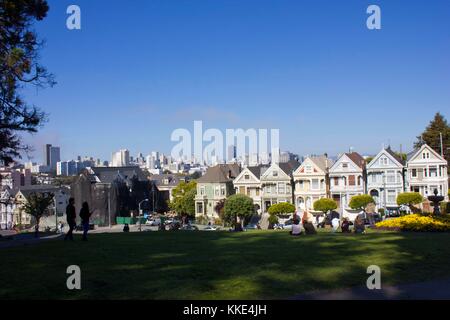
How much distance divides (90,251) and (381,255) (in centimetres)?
975

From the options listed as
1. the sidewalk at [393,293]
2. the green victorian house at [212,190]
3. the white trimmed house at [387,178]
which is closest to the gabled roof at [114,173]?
the green victorian house at [212,190]

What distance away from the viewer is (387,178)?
69.6 meters

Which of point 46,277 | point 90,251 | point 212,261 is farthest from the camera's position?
point 90,251

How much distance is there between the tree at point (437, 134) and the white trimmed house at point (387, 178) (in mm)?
16319

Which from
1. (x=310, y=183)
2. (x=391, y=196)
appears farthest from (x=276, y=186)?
(x=391, y=196)

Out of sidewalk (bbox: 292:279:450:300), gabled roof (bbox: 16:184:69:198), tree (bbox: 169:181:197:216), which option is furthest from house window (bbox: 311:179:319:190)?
sidewalk (bbox: 292:279:450:300)

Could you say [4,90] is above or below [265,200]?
above

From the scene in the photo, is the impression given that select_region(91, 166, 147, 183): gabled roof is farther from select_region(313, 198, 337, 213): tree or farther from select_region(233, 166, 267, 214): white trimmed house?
select_region(313, 198, 337, 213): tree

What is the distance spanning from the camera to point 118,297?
10.5 meters

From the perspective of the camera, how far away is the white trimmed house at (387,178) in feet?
227

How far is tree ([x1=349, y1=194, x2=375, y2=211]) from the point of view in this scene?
66.1 m

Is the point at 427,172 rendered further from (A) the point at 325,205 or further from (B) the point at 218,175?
(B) the point at 218,175
